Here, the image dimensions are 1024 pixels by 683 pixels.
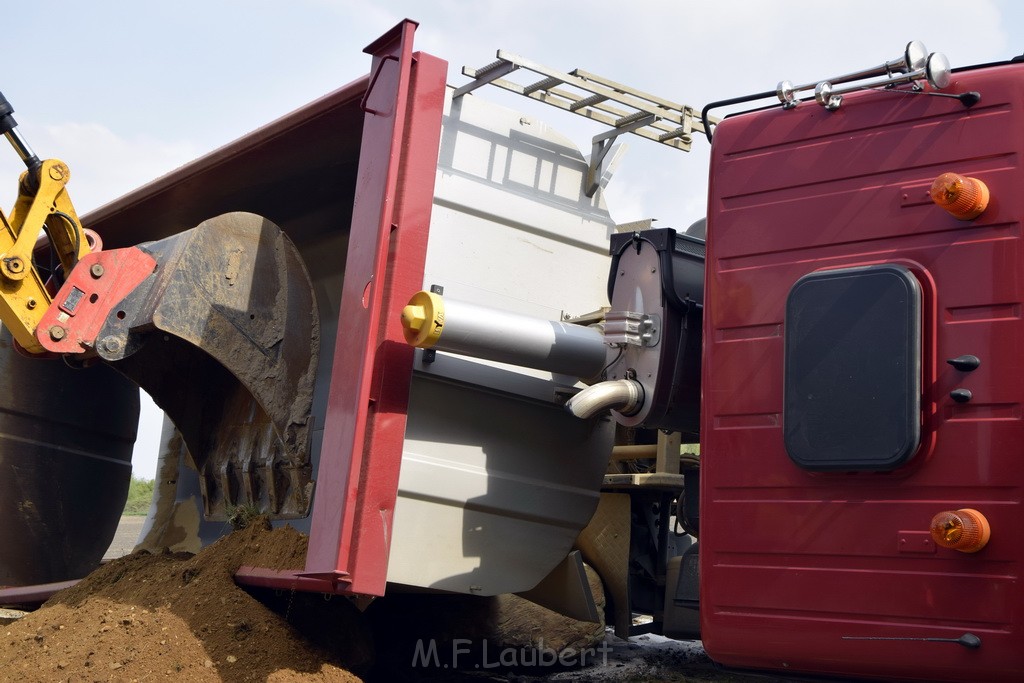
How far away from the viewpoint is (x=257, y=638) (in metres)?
3.88

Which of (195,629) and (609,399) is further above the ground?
(609,399)

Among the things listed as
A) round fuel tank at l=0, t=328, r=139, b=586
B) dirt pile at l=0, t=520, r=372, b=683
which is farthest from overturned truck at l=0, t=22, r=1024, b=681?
round fuel tank at l=0, t=328, r=139, b=586

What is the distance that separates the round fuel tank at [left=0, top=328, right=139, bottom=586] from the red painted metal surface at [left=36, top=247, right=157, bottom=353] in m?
1.92

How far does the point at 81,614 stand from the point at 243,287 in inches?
53.1

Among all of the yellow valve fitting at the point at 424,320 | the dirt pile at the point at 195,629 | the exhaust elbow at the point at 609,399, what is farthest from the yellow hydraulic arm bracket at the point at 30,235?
the exhaust elbow at the point at 609,399

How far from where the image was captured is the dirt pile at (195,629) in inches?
148

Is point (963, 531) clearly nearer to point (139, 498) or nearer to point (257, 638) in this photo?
point (257, 638)

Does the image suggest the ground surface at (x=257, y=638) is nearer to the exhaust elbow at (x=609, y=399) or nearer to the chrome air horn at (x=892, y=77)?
the exhaust elbow at (x=609, y=399)

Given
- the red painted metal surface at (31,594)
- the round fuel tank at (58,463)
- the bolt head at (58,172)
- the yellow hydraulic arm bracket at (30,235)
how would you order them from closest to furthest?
the yellow hydraulic arm bracket at (30,235) < the bolt head at (58,172) < the red painted metal surface at (31,594) < the round fuel tank at (58,463)

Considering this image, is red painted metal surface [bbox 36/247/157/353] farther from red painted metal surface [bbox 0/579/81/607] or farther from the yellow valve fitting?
the yellow valve fitting

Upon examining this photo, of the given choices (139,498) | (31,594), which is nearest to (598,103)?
(31,594)

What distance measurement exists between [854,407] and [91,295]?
2.91m

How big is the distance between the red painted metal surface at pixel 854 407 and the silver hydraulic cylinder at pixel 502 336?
0.66 m

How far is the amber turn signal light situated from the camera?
276 centimetres
